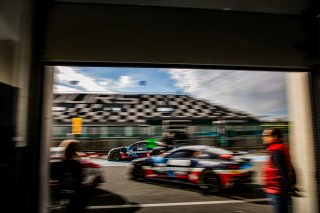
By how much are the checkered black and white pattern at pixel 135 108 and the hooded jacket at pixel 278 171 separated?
Answer: 1603mm

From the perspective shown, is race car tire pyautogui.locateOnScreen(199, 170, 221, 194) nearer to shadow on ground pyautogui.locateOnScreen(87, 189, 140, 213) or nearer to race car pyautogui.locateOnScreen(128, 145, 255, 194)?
race car pyautogui.locateOnScreen(128, 145, 255, 194)

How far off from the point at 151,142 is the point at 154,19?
71.2 inches

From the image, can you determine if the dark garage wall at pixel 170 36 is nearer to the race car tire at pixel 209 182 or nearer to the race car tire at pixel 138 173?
the race car tire at pixel 209 182

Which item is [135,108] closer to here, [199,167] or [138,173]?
[138,173]

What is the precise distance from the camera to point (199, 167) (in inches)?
153

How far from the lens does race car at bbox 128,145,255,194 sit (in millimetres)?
3793

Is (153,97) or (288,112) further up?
(153,97)

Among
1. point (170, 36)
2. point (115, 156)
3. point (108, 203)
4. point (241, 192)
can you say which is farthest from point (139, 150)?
point (170, 36)

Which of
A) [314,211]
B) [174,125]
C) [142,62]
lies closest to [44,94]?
[142,62]

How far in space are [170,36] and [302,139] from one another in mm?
1913

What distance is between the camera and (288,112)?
3.09m

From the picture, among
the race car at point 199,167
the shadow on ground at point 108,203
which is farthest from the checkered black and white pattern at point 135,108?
the shadow on ground at point 108,203

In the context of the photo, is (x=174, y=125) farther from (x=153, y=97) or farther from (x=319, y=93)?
(x=319, y=93)

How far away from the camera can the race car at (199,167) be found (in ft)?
12.4
